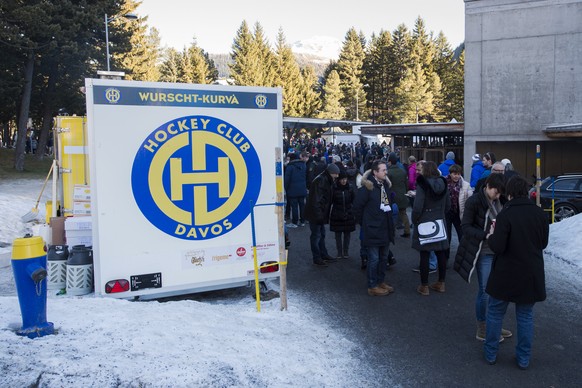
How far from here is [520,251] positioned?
14.8 feet

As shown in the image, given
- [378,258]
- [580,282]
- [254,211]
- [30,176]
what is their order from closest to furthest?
[254,211] → [378,258] → [580,282] → [30,176]

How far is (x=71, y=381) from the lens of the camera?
366 centimetres

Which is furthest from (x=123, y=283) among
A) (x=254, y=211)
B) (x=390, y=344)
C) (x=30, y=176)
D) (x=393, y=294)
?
(x=30, y=176)

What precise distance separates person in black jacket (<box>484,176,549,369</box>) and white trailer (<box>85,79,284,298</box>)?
2499mm

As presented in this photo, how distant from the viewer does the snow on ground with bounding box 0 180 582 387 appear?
385 centimetres

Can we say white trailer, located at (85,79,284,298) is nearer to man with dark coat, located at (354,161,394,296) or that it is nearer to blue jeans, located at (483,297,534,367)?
man with dark coat, located at (354,161,394,296)

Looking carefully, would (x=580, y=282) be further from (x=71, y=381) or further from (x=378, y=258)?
(x=71, y=381)

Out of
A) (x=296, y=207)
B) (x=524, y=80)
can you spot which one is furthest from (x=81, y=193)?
(x=524, y=80)

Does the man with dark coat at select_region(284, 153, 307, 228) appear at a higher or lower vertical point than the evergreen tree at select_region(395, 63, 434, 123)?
lower

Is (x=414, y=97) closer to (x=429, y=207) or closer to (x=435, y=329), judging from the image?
(x=429, y=207)

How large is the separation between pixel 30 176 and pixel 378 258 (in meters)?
22.3

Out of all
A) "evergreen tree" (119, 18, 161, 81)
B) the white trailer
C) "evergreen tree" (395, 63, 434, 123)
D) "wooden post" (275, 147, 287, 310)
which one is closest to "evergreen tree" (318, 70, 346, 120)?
"evergreen tree" (395, 63, 434, 123)

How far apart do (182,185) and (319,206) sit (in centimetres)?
340

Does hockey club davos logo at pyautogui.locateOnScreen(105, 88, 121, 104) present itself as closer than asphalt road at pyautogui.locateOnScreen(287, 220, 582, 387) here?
No
